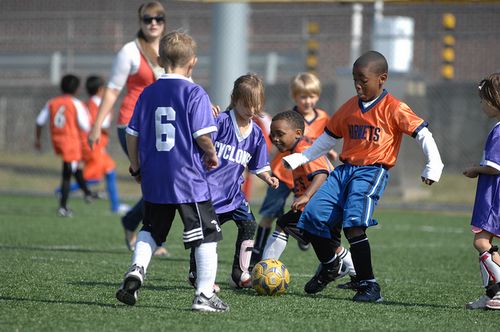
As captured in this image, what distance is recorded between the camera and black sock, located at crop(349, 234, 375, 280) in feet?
19.0

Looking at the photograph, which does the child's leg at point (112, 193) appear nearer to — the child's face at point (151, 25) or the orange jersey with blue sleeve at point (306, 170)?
the child's face at point (151, 25)

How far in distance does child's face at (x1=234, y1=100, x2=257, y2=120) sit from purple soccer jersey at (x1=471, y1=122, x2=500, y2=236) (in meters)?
1.48

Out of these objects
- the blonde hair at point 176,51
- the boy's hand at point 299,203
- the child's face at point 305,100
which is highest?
the blonde hair at point 176,51

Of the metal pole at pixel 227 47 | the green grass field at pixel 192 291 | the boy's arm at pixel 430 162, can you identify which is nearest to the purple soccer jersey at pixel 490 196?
the boy's arm at pixel 430 162

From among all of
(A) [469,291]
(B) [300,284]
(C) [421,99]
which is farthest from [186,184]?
(C) [421,99]

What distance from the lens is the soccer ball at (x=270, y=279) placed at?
5914 mm

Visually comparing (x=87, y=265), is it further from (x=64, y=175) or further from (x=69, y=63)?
(x=69, y=63)

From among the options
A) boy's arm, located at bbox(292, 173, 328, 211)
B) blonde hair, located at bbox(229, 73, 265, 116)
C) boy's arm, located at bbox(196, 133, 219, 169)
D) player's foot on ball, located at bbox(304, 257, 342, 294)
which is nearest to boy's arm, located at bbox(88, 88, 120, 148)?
blonde hair, located at bbox(229, 73, 265, 116)

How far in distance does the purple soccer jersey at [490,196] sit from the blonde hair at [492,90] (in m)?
0.17

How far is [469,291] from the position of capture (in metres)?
6.52

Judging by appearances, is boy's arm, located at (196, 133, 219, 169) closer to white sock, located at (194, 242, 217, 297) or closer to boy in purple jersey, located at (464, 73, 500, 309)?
white sock, located at (194, 242, 217, 297)

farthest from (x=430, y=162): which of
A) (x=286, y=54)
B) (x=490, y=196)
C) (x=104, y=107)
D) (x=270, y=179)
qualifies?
(x=286, y=54)

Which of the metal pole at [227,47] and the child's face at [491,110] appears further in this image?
the metal pole at [227,47]

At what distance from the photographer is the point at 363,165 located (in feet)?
19.3
